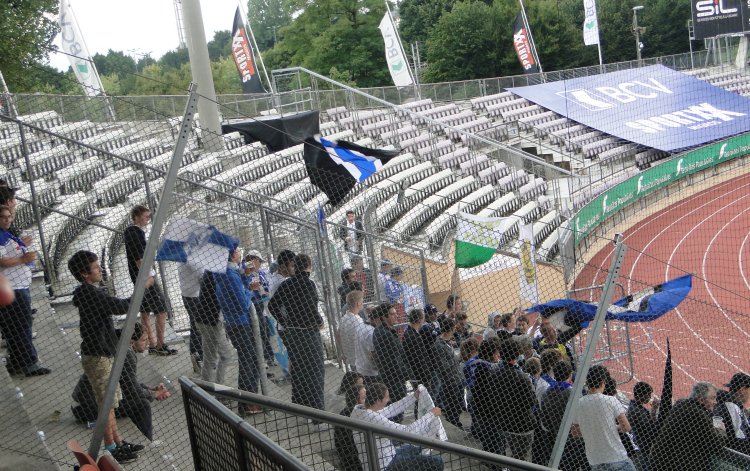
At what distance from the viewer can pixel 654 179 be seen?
24.4 meters

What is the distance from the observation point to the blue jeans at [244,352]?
6.19 m

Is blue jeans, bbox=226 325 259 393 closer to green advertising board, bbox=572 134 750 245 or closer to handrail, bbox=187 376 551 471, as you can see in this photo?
handrail, bbox=187 376 551 471

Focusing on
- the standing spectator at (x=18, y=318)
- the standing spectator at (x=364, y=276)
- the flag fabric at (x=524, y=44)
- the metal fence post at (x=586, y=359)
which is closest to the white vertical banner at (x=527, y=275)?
the standing spectator at (x=364, y=276)

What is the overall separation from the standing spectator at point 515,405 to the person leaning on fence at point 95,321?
8.00ft

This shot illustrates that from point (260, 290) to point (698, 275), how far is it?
1240 cm

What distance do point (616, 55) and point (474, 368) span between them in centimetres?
4946

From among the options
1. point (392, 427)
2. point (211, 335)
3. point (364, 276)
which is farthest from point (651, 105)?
point (392, 427)

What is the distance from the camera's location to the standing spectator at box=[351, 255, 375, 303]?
8023 mm

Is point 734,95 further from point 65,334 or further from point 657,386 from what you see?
point 65,334

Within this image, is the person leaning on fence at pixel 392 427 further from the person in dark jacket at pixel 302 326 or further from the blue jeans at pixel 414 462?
the person in dark jacket at pixel 302 326

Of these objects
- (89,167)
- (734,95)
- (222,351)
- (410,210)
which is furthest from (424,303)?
(734,95)

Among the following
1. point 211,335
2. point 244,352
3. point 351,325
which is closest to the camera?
point 244,352

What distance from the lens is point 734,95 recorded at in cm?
3188

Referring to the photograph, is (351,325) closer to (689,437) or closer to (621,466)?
(621,466)
